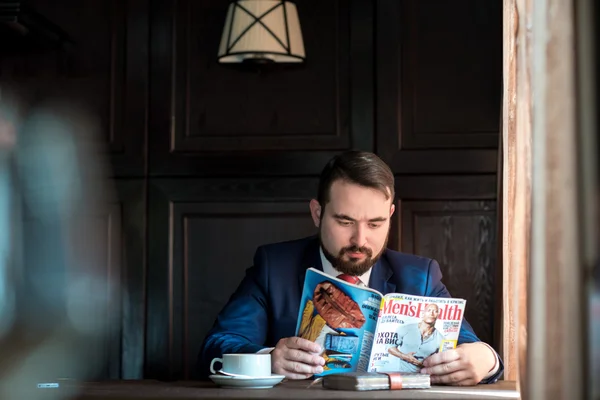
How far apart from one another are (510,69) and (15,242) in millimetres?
2074

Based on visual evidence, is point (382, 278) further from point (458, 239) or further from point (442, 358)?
point (458, 239)

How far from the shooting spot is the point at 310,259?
2941 mm

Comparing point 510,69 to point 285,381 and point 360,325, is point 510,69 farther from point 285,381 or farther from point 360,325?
point 285,381

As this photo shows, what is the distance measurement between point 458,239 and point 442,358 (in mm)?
1379

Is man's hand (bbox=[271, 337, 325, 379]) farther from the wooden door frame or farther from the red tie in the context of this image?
the wooden door frame

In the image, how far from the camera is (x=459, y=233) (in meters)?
3.63

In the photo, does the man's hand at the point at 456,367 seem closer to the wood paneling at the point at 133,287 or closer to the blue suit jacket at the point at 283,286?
the blue suit jacket at the point at 283,286

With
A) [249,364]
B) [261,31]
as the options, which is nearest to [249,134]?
[261,31]

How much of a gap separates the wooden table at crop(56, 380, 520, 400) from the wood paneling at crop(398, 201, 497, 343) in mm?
1430

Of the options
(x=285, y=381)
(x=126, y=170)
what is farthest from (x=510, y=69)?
(x=126, y=170)

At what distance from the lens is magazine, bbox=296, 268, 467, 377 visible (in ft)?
7.53

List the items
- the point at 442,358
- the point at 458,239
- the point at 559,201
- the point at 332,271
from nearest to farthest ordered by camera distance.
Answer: the point at 559,201 < the point at 442,358 < the point at 332,271 < the point at 458,239

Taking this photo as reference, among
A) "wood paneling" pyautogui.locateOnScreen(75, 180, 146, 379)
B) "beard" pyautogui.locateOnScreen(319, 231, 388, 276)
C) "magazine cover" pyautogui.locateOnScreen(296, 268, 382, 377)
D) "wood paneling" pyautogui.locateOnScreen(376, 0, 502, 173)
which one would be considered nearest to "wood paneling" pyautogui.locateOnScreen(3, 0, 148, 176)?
"wood paneling" pyautogui.locateOnScreen(75, 180, 146, 379)

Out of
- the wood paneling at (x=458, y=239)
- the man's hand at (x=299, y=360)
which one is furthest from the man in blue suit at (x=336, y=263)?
the wood paneling at (x=458, y=239)
